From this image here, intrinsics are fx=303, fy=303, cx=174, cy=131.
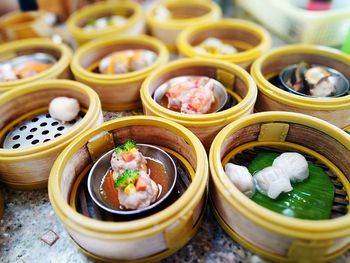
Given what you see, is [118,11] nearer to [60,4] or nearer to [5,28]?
[60,4]

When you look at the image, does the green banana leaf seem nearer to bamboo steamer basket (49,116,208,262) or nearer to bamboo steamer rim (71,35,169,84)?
bamboo steamer basket (49,116,208,262)

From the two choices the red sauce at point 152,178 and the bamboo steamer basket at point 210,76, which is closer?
the red sauce at point 152,178

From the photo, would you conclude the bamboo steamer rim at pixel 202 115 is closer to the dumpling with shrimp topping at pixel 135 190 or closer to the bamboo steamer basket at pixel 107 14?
the dumpling with shrimp topping at pixel 135 190

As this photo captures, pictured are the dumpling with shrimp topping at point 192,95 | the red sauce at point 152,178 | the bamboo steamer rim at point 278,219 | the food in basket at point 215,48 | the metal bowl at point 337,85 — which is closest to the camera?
the bamboo steamer rim at point 278,219

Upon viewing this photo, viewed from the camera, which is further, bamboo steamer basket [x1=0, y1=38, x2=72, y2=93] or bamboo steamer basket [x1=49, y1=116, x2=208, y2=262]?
bamboo steamer basket [x1=0, y1=38, x2=72, y2=93]

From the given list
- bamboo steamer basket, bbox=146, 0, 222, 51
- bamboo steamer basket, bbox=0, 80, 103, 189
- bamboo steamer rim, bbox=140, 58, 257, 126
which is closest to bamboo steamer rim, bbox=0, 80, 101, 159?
bamboo steamer basket, bbox=0, 80, 103, 189

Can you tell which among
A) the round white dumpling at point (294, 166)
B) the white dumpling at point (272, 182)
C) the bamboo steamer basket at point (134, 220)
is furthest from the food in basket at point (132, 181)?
the round white dumpling at point (294, 166)

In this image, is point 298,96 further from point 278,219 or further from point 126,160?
point 126,160
